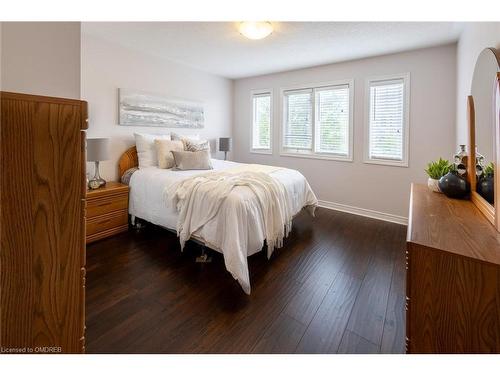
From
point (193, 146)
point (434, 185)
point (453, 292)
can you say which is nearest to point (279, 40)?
point (193, 146)

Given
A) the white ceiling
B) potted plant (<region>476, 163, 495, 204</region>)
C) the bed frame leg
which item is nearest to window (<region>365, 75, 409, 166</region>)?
the white ceiling

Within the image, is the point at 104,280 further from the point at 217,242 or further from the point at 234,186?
the point at 234,186

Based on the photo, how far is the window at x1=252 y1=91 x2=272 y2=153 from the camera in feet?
16.3

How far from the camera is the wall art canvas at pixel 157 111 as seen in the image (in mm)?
3600

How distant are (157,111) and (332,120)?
2.79 meters

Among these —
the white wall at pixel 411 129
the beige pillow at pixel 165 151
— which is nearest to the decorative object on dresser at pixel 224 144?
the white wall at pixel 411 129

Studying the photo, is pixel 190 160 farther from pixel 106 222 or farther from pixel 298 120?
pixel 298 120

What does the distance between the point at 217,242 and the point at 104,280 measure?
968 mm

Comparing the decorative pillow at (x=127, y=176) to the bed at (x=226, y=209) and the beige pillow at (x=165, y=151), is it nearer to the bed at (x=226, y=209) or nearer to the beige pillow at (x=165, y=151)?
the bed at (x=226, y=209)

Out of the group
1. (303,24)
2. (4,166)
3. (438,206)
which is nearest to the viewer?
(4,166)

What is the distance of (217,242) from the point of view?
220 cm

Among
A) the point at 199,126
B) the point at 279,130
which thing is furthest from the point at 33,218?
the point at 279,130

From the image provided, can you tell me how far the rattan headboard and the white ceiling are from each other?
143cm

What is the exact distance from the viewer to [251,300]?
191cm
